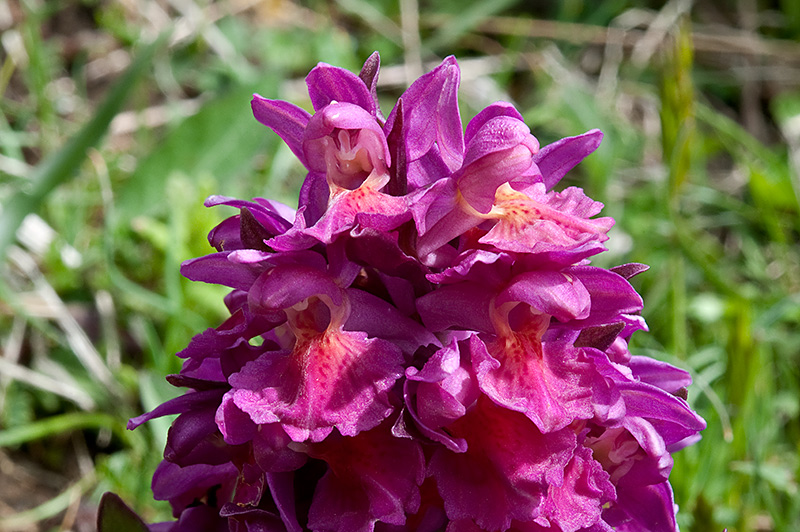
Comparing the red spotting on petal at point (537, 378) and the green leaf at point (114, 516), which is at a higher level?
the red spotting on petal at point (537, 378)

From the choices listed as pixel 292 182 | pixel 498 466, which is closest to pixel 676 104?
pixel 498 466

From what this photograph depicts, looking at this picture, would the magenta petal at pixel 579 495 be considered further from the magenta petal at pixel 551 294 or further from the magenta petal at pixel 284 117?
the magenta petal at pixel 284 117

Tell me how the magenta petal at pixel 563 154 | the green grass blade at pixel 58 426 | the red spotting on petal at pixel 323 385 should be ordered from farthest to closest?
the green grass blade at pixel 58 426, the magenta petal at pixel 563 154, the red spotting on petal at pixel 323 385

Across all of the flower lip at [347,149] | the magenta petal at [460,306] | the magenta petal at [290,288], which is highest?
the flower lip at [347,149]

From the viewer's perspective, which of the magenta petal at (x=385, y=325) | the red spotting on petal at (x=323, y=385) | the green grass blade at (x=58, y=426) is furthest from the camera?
the green grass blade at (x=58, y=426)

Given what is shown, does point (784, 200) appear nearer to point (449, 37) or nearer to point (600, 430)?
point (449, 37)

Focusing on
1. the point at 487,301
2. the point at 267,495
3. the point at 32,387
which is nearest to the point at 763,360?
the point at 487,301

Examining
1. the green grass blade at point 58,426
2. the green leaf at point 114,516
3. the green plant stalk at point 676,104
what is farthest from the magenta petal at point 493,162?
the green grass blade at point 58,426
